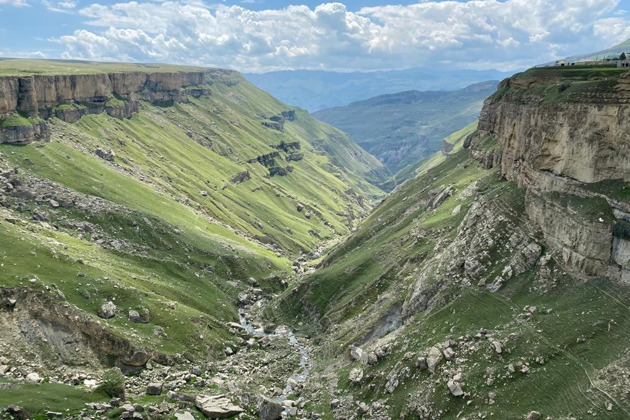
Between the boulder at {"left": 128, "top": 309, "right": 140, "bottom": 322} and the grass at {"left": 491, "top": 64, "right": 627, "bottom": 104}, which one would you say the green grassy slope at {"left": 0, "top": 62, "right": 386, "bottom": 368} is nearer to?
the boulder at {"left": 128, "top": 309, "right": 140, "bottom": 322}

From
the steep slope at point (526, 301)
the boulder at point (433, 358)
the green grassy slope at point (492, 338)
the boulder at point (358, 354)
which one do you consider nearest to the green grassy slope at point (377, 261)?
the green grassy slope at point (492, 338)

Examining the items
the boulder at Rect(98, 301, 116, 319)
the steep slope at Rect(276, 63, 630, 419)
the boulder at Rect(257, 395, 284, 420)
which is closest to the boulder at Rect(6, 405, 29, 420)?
the boulder at Rect(257, 395, 284, 420)

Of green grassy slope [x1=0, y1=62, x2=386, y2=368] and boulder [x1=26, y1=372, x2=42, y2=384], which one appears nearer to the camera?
boulder [x1=26, y1=372, x2=42, y2=384]

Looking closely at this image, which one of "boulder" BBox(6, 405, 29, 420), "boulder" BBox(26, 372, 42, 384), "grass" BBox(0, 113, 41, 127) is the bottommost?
"boulder" BBox(26, 372, 42, 384)

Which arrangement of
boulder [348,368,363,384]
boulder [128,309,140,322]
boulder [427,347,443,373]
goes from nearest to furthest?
1. boulder [427,347,443,373]
2. boulder [348,368,363,384]
3. boulder [128,309,140,322]

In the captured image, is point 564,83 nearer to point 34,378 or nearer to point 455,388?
point 455,388

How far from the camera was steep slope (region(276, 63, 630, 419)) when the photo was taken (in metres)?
57.6

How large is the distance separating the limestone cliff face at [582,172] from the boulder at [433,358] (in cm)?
2342

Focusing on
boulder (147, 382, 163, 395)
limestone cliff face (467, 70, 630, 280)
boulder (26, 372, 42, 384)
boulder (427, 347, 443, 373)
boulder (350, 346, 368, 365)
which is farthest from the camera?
boulder (350, 346, 368, 365)

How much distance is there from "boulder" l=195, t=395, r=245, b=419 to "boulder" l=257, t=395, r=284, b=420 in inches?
131

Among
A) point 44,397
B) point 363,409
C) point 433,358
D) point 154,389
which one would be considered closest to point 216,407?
point 154,389

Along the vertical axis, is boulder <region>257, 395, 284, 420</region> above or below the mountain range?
below

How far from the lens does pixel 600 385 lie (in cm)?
5288

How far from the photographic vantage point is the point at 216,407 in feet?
253
